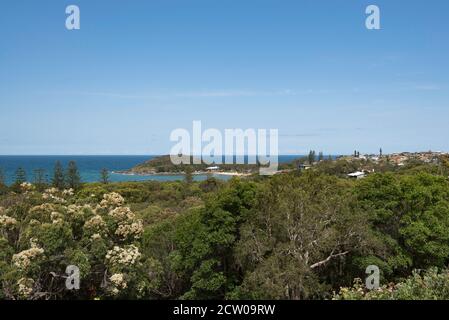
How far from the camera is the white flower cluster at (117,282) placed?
1249 cm

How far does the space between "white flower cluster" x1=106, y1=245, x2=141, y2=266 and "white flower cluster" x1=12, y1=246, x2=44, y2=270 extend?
2.11m

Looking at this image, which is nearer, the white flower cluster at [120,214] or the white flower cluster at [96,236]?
the white flower cluster at [96,236]

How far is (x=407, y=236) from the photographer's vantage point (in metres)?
17.4

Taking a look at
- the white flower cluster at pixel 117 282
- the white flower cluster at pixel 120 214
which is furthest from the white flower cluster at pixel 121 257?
the white flower cluster at pixel 120 214

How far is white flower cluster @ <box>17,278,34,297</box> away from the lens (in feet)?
37.4

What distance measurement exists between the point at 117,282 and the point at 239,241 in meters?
4.98

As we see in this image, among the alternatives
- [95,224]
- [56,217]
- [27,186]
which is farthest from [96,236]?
[27,186]

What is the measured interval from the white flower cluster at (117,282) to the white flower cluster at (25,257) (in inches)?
90.1

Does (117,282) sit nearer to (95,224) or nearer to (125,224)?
(95,224)

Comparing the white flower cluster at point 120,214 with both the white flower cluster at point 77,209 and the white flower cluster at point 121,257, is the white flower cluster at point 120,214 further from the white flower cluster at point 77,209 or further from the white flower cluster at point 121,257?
the white flower cluster at point 121,257

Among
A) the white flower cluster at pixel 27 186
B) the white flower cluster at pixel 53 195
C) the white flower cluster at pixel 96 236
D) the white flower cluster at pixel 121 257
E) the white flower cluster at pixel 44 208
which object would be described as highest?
the white flower cluster at pixel 27 186

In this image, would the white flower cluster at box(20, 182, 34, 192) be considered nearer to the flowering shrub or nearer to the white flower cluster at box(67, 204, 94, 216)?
the flowering shrub

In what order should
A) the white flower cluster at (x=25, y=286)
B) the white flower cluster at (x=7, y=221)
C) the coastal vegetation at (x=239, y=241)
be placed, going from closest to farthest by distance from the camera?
1. the white flower cluster at (x=25, y=286)
2. the coastal vegetation at (x=239, y=241)
3. the white flower cluster at (x=7, y=221)

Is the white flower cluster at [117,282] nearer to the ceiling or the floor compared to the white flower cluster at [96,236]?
nearer to the floor
